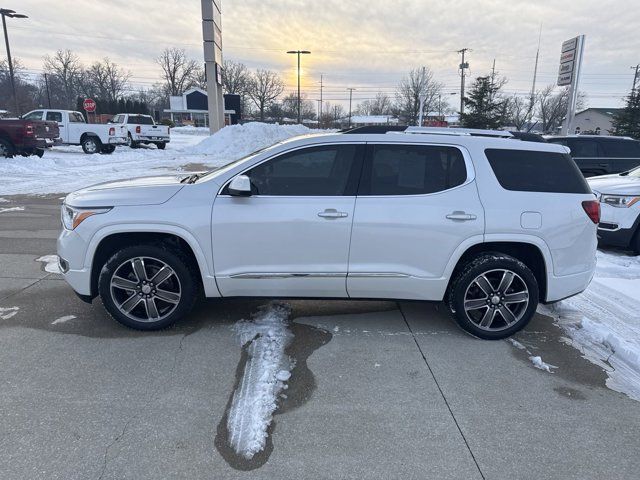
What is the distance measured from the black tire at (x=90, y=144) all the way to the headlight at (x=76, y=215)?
790 inches

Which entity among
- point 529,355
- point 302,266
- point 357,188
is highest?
point 357,188

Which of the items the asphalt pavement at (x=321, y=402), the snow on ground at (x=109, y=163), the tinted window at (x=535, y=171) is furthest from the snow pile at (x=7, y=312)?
the snow on ground at (x=109, y=163)

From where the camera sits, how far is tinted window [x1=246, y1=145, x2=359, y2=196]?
3.73 meters

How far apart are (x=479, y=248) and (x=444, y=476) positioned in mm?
2063

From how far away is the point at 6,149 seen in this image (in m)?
16.0

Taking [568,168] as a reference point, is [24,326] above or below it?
below

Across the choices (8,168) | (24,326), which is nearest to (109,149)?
(8,168)

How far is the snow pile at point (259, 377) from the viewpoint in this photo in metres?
2.63

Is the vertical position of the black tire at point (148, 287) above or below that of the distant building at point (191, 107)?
below

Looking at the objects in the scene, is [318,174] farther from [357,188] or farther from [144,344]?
[144,344]

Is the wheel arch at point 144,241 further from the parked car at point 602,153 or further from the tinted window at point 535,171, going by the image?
the parked car at point 602,153

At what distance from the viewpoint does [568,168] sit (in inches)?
153

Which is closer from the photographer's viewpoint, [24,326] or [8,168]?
[24,326]

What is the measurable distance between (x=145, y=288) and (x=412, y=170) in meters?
2.57
